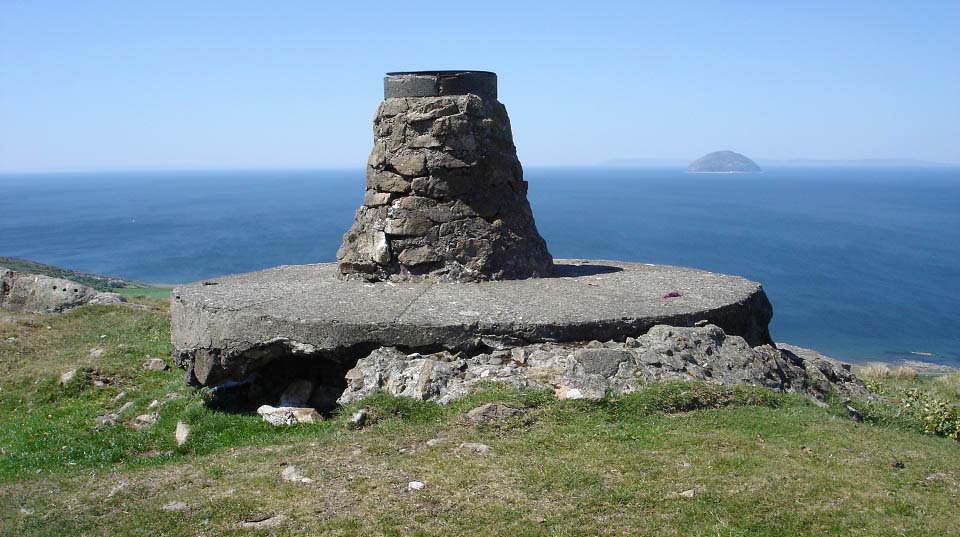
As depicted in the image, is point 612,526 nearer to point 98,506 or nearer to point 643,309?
point 98,506

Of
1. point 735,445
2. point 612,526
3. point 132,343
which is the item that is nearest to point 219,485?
point 612,526

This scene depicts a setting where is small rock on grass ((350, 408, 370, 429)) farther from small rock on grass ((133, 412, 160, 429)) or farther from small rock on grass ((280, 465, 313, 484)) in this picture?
small rock on grass ((133, 412, 160, 429))

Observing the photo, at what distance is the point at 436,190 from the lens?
10.8 meters

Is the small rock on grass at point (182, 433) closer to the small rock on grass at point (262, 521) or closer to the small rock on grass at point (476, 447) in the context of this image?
the small rock on grass at point (262, 521)

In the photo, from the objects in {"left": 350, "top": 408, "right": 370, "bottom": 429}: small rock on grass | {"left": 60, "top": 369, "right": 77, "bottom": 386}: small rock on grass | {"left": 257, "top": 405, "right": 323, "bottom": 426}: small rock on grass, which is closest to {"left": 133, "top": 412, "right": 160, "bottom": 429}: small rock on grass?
{"left": 257, "top": 405, "right": 323, "bottom": 426}: small rock on grass

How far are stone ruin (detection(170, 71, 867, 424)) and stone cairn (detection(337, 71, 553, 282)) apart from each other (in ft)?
0.06

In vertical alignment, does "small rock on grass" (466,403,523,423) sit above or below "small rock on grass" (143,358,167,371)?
above

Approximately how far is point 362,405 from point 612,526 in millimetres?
3128

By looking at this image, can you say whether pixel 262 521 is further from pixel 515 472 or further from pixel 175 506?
pixel 515 472

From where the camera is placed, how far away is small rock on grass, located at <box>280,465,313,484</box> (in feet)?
19.9

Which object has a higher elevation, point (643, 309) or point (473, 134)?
point (473, 134)

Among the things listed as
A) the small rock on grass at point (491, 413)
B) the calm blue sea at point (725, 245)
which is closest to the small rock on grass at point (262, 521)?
the small rock on grass at point (491, 413)

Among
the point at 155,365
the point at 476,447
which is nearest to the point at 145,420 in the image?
the point at 155,365

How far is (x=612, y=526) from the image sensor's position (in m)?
5.14
